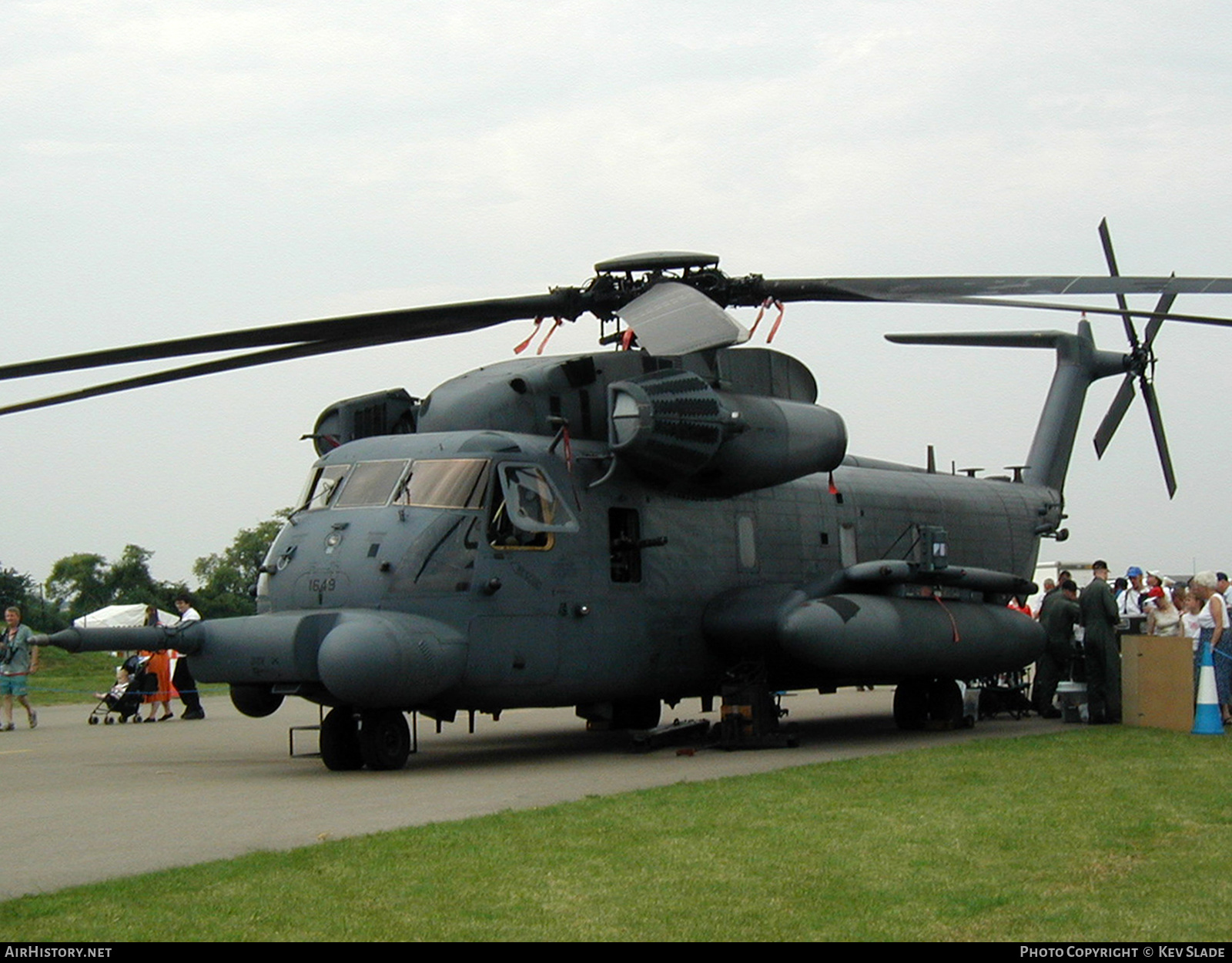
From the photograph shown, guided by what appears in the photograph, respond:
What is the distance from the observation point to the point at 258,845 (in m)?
9.74

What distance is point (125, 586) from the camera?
92.5 meters

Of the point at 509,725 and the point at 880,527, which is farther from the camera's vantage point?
the point at 509,725

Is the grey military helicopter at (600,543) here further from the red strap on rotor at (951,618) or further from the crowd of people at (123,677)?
the crowd of people at (123,677)

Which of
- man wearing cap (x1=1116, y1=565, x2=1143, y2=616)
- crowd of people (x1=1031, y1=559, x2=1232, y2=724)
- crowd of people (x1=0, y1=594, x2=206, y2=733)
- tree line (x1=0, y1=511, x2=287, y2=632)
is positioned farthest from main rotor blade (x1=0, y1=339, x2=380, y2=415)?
tree line (x1=0, y1=511, x2=287, y2=632)

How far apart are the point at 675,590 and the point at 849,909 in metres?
9.47

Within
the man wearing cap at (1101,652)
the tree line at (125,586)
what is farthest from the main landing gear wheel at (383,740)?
the tree line at (125,586)

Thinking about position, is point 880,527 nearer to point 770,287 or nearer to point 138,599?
point 770,287

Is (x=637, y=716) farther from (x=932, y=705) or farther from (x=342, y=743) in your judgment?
(x=342, y=743)

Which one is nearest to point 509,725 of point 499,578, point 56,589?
point 499,578

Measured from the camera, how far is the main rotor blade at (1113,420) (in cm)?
2253

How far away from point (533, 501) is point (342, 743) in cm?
300

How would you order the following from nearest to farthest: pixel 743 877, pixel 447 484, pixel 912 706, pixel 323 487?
pixel 743 877 → pixel 447 484 → pixel 323 487 → pixel 912 706

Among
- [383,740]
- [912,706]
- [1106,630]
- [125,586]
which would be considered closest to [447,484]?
[383,740]

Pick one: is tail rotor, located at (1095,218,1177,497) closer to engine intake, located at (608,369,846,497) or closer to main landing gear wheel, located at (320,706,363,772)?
engine intake, located at (608,369,846,497)
